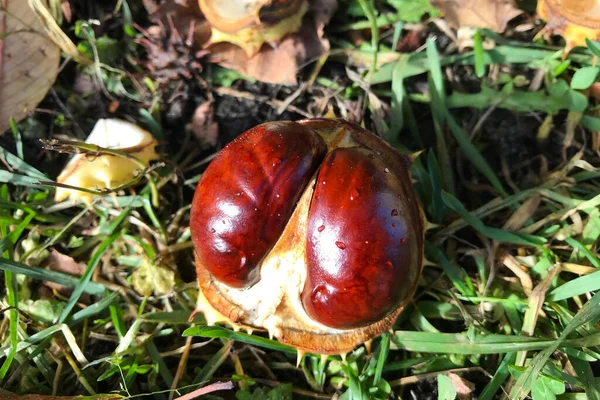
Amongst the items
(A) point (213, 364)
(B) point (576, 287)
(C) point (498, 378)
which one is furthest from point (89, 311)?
(B) point (576, 287)

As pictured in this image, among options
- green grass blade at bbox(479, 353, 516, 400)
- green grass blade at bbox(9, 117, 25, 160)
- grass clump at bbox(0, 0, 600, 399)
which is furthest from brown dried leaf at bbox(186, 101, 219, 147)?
green grass blade at bbox(479, 353, 516, 400)

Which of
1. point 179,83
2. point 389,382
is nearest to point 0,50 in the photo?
point 179,83

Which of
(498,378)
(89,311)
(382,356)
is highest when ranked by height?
(89,311)

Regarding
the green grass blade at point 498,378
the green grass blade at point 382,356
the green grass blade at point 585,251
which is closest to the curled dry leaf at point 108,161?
the green grass blade at point 382,356

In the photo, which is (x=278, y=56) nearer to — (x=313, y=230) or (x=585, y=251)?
(x=313, y=230)

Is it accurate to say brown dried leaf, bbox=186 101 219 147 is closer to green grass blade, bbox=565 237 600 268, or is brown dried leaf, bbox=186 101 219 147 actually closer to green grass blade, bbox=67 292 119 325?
green grass blade, bbox=67 292 119 325

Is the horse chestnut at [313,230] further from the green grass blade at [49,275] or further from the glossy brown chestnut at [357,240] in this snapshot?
the green grass blade at [49,275]
